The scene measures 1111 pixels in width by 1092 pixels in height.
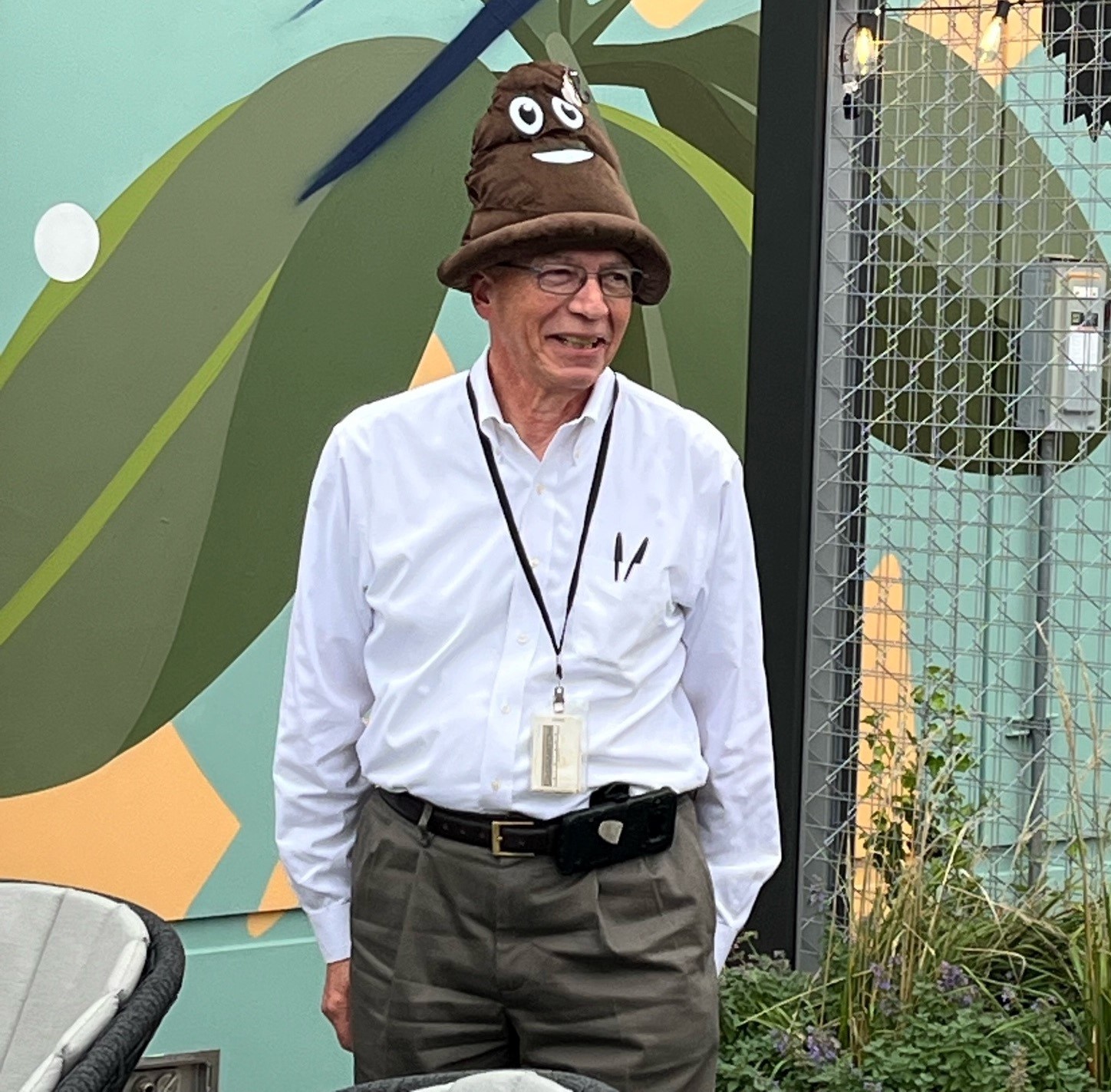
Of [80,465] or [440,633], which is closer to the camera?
[440,633]

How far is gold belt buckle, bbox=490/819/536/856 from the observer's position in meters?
2.80

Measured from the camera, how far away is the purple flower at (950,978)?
4246 mm

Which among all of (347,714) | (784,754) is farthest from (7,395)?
(784,754)

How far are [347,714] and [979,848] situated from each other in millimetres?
1969

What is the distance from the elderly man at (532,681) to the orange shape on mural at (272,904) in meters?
1.54

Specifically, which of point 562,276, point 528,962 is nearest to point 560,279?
point 562,276

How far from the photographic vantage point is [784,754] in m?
4.69

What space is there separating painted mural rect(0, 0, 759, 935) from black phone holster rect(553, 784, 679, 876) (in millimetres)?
1839

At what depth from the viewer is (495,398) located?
2984 mm

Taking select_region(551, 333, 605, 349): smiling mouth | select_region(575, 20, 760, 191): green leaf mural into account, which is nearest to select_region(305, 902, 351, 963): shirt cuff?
select_region(551, 333, 605, 349): smiling mouth

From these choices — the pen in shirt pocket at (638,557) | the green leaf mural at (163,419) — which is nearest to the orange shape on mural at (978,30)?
the green leaf mural at (163,419)

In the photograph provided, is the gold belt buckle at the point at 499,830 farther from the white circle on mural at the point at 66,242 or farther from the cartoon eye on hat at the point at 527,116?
the white circle on mural at the point at 66,242

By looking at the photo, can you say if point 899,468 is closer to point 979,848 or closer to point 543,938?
point 979,848

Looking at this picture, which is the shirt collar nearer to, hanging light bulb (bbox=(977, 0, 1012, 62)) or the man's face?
the man's face
